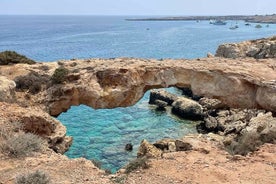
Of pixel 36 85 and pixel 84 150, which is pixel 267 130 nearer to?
pixel 36 85

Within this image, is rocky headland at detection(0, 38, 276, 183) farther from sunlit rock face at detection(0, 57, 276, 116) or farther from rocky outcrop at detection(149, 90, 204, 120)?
rocky outcrop at detection(149, 90, 204, 120)

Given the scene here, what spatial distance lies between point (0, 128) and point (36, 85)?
21.6ft

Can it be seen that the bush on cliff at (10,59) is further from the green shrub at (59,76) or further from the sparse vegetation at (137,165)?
the sparse vegetation at (137,165)

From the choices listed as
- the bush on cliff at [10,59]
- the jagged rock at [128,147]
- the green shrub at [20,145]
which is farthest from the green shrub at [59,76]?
the jagged rock at [128,147]

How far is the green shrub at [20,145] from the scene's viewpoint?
42.8ft

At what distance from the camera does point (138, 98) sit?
72.3 feet

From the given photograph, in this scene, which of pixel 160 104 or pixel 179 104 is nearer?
pixel 179 104

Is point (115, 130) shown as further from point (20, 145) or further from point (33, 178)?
point (33, 178)

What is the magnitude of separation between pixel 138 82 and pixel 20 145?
376 inches

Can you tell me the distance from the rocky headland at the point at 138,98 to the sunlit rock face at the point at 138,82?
0.05 metres

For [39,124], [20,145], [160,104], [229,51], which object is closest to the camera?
[20,145]

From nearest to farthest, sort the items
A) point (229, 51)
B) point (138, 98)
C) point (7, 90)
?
point (7, 90) < point (138, 98) < point (229, 51)

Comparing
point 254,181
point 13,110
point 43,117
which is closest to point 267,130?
point 254,181

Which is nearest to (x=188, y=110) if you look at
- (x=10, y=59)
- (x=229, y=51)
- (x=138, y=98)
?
(x=138, y=98)
